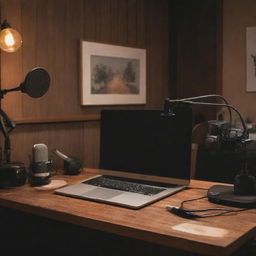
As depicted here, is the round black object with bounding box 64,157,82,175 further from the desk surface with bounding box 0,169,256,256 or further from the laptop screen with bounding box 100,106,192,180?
the desk surface with bounding box 0,169,256,256

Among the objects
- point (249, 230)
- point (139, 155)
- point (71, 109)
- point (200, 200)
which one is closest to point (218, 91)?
point (71, 109)

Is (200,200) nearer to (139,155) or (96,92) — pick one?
(139,155)

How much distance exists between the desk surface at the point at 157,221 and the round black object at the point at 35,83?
542mm

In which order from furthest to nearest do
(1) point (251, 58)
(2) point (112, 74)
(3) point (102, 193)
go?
1. (1) point (251, 58)
2. (2) point (112, 74)
3. (3) point (102, 193)

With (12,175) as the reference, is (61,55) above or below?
above

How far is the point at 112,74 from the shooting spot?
10.7 ft

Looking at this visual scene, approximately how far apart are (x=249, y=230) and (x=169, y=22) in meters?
2.75

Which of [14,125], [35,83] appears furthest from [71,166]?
[35,83]

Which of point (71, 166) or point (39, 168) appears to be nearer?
point (39, 168)

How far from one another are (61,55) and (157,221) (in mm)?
1656

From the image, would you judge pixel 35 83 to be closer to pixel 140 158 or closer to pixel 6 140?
pixel 6 140

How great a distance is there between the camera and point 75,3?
9.71ft

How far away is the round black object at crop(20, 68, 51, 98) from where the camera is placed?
7.33 feet

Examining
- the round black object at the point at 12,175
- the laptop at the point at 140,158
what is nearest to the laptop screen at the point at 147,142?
the laptop at the point at 140,158
